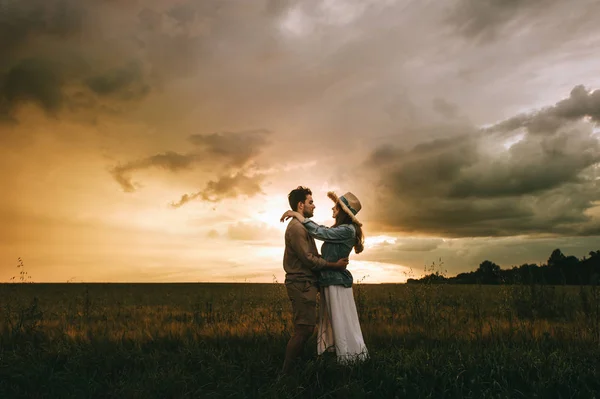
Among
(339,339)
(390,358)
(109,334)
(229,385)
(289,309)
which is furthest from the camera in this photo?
(289,309)

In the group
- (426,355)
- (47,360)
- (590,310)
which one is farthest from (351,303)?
(590,310)

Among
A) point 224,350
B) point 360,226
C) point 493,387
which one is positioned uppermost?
point 360,226

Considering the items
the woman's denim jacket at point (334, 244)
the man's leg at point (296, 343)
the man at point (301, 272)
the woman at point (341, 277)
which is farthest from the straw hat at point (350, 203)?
the man's leg at point (296, 343)

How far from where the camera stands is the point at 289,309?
1299cm

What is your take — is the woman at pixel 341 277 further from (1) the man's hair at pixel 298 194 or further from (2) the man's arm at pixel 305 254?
(1) the man's hair at pixel 298 194

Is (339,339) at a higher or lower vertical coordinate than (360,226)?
lower

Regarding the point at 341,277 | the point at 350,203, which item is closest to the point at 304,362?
the point at 341,277

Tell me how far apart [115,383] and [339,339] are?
331 cm

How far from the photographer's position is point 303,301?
636 cm

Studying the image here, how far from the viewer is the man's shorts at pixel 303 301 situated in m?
6.33

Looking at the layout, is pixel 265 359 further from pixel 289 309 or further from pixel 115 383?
pixel 289 309

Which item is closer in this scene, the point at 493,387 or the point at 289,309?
the point at 493,387

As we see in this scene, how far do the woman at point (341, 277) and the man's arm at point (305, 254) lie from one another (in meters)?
0.11

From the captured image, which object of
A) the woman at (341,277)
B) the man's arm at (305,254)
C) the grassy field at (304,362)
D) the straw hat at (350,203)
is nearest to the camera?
the grassy field at (304,362)
